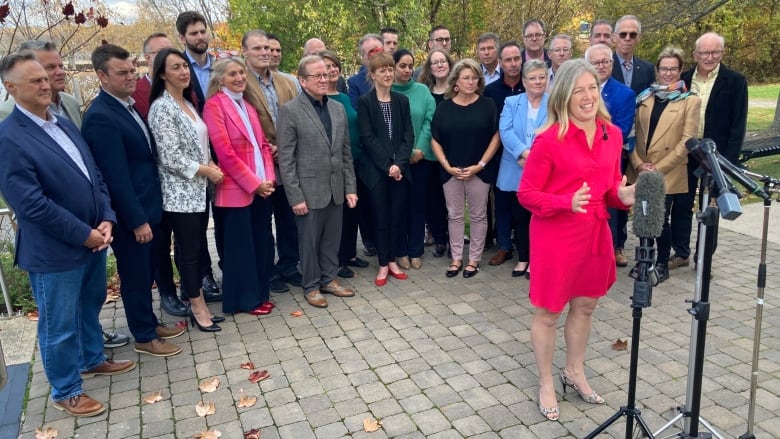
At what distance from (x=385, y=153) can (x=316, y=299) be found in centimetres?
155

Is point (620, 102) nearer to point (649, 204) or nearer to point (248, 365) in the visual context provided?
point (649, 204)

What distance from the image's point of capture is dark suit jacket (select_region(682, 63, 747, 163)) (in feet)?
18.0

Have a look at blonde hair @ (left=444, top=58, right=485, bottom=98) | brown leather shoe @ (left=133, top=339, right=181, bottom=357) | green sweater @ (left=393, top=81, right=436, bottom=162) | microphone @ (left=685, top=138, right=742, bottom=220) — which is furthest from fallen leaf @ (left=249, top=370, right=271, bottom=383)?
blonde hair @ (left=444, top=58, right=485, bottom=98)

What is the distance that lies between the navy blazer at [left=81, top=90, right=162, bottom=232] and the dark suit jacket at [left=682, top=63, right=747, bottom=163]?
506 centimetres

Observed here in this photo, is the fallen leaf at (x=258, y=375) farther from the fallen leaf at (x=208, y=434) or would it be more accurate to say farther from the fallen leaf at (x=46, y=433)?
the fallen leaf at (x=46, y=433)

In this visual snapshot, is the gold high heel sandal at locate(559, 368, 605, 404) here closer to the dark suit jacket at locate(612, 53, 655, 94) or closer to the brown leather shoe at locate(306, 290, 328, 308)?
the brown leather shoe at locate(306, 290, 328, 308)

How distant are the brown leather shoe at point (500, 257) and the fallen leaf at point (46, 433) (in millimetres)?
4259

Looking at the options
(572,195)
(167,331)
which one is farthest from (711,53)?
(167,331)

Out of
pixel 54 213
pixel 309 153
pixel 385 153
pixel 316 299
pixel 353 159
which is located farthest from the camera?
pixel 353 159

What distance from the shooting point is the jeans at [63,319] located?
3.59 metres

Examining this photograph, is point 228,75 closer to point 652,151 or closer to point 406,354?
point 406,354

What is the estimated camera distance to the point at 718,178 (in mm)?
2582

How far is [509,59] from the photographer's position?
5824mm

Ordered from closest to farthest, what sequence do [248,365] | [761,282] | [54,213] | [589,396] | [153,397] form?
1. [761,282]
2. [54,213]
3. [589,396]
4. [153,397]
5. [248,365]
